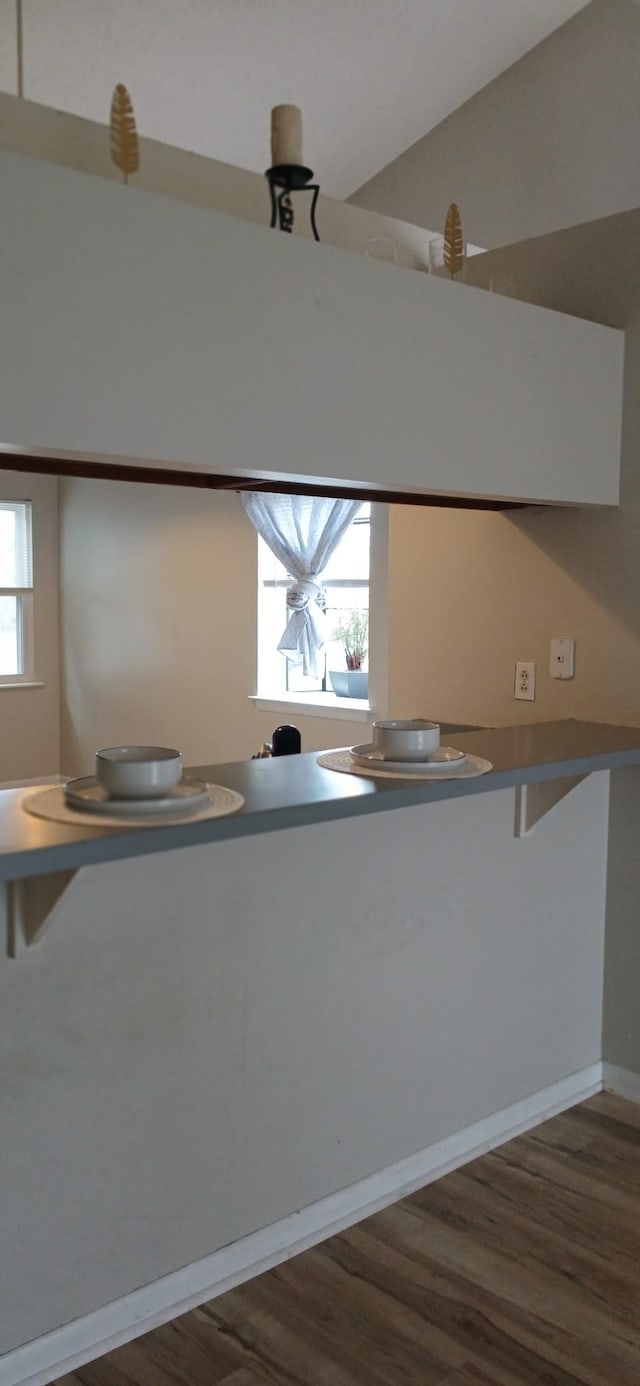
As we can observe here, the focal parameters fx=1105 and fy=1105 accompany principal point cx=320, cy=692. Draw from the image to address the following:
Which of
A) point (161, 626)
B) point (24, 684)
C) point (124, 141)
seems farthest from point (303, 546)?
point (124, 141)

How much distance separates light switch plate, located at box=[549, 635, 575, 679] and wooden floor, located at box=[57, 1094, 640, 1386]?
4.06 feet

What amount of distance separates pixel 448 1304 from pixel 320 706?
10.6ft

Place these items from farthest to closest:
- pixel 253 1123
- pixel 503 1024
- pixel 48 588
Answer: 1. pixel 48 588
2. pixel 503 1024
3. pixel 253 1123

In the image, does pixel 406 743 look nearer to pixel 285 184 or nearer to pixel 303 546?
pixel 285 184

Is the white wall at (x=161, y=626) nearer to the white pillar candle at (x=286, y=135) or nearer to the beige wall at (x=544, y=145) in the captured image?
the beige wall at (x=544, y=145)

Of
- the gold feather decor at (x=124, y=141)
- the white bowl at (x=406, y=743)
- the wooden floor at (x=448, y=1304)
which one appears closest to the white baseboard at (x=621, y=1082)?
the wooden floor at (x=448, y=1304)

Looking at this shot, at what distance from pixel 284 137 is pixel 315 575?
9.94ft

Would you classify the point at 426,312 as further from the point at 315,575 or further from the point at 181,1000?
Answer: the point at 315,575

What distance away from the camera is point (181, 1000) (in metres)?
2.04

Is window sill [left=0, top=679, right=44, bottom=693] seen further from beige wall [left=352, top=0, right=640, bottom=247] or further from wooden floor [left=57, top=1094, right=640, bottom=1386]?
wooden floor [left=57, top=1094, right=640, bottom=1386]

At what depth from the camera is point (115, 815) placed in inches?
66.7

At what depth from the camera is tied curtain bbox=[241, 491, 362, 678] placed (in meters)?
4.91

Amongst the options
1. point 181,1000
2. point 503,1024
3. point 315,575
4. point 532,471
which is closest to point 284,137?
point 532,471

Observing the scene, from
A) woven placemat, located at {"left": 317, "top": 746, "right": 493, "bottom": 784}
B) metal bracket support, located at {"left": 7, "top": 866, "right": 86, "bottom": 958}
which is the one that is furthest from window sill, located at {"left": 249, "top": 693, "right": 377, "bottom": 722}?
metal bracket support, located at {"left": 7, "top": 866, "right": 86, "bottom": 958}
